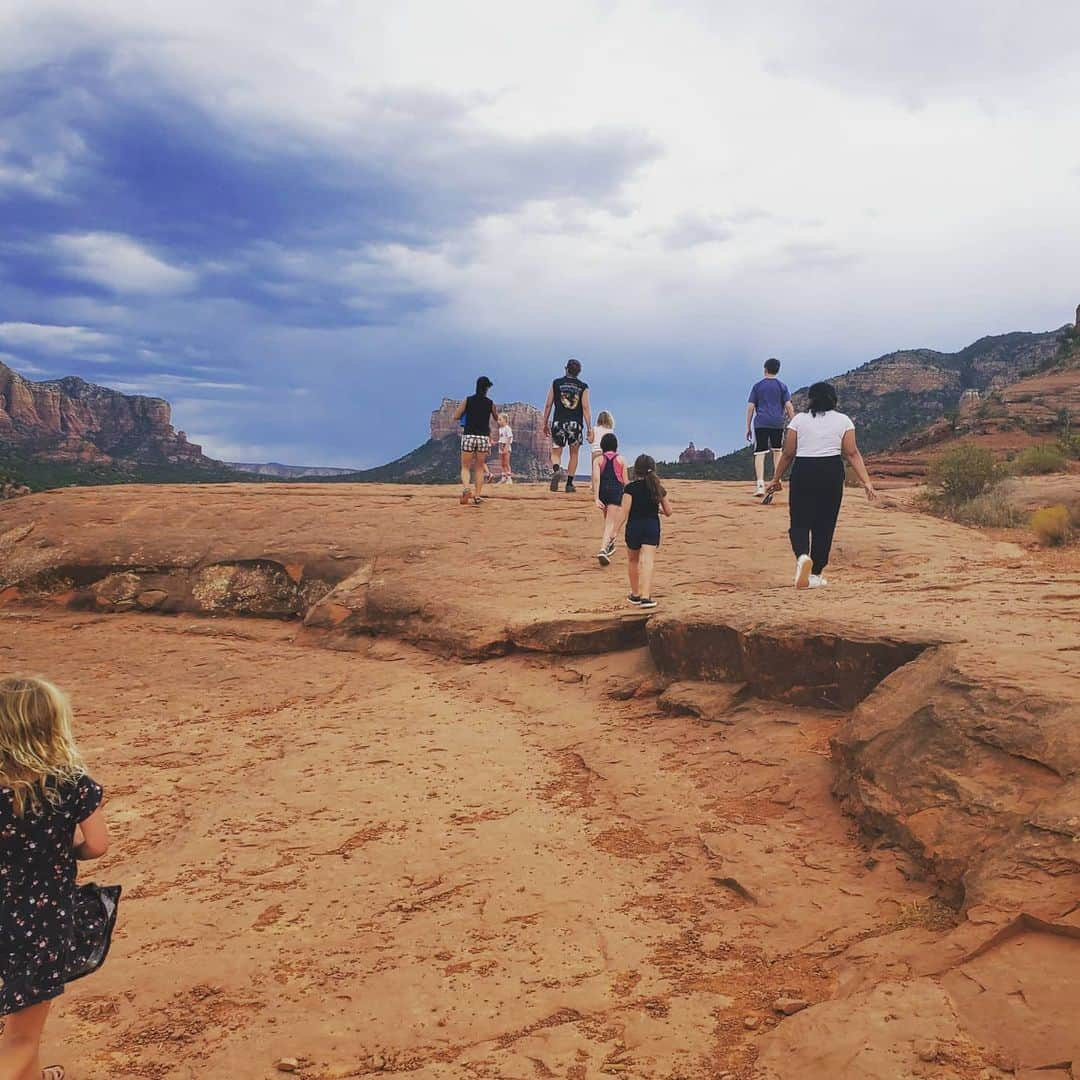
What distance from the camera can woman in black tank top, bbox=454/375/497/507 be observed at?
537 inches

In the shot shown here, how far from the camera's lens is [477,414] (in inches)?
540

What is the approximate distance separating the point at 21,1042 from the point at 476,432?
1131 cm

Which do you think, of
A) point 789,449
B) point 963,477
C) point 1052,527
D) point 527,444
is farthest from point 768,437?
point 527,444


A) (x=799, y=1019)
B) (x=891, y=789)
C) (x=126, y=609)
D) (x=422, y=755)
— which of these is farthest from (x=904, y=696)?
(x=126, y=609)

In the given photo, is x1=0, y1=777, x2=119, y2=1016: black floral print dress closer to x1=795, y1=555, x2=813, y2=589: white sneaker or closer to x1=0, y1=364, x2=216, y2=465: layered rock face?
x1=795, y1=555, x2=813, y2=589: white sneaker

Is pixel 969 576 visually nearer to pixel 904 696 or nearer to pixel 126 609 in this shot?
pixel 904 696

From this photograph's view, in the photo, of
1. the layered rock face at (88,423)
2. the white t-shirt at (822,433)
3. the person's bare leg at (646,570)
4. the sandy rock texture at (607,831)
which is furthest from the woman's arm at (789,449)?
the layered rock face at (88,423)

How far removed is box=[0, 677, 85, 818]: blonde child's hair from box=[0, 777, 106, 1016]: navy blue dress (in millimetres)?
44

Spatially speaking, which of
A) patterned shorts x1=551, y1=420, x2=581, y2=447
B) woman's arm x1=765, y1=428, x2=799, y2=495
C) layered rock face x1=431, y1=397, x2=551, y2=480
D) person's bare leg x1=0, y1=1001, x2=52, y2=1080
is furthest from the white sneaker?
layered rock face x1=431, y1=397, x2=551, y2=480

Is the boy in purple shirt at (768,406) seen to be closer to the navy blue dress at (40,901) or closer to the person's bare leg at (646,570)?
the person's bare leg at (646,570)

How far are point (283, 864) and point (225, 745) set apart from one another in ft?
9.21

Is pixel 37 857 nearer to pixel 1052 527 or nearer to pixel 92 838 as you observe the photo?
pixel 92 838

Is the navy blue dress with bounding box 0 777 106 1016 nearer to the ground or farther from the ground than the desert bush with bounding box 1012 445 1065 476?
nearer to the ground

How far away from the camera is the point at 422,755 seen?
707 cm
